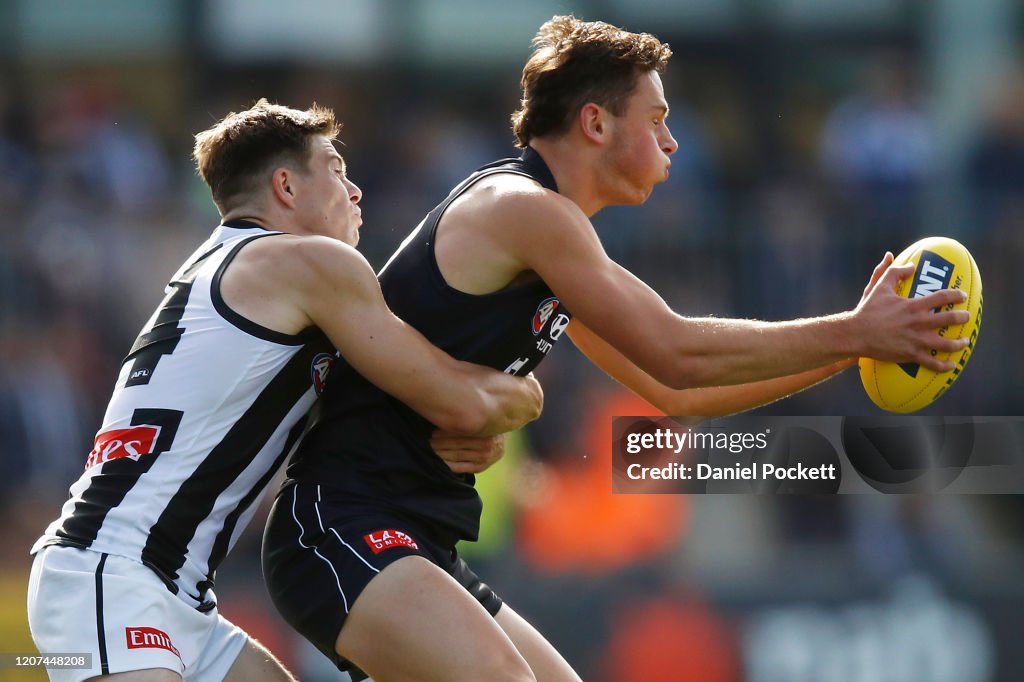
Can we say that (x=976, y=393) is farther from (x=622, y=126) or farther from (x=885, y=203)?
(x=622, y=126)

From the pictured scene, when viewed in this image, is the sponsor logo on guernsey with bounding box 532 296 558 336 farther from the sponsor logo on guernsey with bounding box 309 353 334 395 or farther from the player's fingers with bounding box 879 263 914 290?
the player's fingers with bounding box 879 263 914 290

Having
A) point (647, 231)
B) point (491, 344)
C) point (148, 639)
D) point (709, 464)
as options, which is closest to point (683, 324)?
point (491, 344)

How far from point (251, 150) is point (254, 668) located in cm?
166

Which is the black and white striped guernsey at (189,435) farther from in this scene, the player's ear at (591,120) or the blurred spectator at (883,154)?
the blurred spectator at (883,154)

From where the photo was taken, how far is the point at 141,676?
3.74 metres

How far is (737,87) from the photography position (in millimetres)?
13203

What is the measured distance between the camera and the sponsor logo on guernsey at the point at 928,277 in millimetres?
4359

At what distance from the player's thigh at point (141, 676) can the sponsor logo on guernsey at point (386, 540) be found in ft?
2.18

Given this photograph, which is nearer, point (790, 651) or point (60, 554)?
point (60, 554)

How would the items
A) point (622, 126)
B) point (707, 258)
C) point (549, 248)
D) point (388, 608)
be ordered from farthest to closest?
point (707, 258) < point (622, 126) < point (549, 248) < point (388, 608)

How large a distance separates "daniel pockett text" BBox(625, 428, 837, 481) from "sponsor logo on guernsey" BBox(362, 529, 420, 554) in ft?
8.10

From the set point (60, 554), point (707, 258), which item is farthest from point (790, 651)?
point (60, 554)

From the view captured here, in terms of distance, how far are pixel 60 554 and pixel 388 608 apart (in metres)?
0.96

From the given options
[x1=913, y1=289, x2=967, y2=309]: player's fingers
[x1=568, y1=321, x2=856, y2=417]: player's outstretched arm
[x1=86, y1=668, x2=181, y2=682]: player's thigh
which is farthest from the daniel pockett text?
[x1=86, y1=668, x2=181, y2=682]: player's thigh
